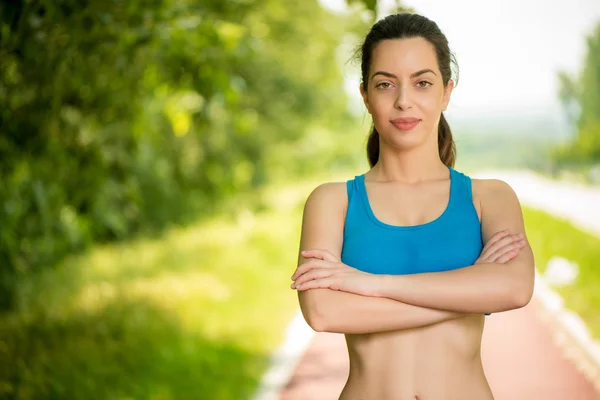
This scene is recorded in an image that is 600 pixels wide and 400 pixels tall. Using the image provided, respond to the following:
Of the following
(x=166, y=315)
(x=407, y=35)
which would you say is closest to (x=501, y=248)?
(x=407, y=35)

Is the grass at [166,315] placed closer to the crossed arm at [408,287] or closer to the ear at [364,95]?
the crossed arm at [408,287]

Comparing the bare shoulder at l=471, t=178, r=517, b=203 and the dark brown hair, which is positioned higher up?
the dark brown hair

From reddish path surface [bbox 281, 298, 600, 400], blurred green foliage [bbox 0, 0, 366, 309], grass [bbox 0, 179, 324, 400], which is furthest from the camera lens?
reddish path surface [bbox 281, 298, 600, 400]

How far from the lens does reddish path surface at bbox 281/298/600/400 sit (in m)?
6.39

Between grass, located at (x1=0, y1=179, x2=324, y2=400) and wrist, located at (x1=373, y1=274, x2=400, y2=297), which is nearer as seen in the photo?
wrist, located at (x1=373, y1=274, x2=400, y2=297)

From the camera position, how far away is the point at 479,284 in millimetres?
2084

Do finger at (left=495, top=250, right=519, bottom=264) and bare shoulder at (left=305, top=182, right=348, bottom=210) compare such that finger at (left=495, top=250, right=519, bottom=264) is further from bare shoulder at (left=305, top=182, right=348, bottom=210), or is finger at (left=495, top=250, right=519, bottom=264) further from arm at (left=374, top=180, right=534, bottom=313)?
bare shoulder at (left=305, top=182, right=348, bottom=210)

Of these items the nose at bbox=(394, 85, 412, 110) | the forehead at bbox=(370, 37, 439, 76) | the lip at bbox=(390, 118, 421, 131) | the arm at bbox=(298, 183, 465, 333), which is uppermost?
the forehead at bbox=(370, 37, 439, 76)

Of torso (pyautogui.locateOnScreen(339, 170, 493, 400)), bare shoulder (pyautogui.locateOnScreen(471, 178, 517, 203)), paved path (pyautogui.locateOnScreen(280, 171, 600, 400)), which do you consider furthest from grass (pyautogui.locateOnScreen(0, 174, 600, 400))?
bare shoulder (pyautogui.locateOnScreen(471, 178, 517, 203))

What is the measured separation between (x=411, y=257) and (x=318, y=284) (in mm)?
287

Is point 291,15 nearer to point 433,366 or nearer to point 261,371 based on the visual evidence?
point 261,371

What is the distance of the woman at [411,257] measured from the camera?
2.10 m

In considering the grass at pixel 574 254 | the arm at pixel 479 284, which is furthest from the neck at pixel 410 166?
the grass at pixel 574 254

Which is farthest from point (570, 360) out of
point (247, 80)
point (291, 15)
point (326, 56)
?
point (326, 56)
